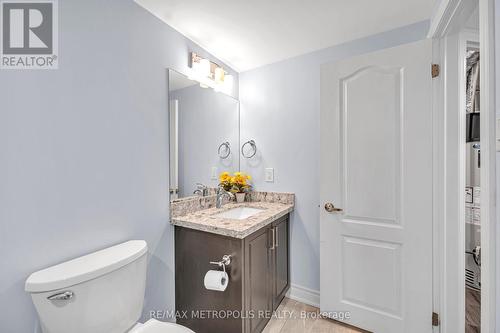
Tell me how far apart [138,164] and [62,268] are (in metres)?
0.63

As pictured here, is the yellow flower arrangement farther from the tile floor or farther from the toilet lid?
the toilet lid

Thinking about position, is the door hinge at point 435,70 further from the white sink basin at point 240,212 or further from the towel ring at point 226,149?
the towel ring at point 226,149

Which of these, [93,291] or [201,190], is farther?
[201,190]

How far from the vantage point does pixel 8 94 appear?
94 centimetres

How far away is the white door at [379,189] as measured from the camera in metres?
1.42

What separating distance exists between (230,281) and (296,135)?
1325 mm

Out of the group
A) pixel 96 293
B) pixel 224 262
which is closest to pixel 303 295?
pixel 224 262

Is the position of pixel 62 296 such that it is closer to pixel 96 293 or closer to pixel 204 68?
pixel 96 293

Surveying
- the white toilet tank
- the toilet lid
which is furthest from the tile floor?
the white toilet tank

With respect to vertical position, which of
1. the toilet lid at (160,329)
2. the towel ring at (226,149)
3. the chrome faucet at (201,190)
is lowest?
the toilet lid at (160,329)

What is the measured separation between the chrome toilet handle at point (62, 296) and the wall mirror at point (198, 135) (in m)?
0.80

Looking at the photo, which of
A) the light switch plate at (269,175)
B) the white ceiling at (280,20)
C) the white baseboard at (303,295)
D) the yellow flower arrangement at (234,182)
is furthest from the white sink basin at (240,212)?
the white ceiling at (280,20)

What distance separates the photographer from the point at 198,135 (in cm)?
197

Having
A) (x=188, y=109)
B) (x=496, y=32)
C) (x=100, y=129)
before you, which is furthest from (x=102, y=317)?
(x=496, y=32)
